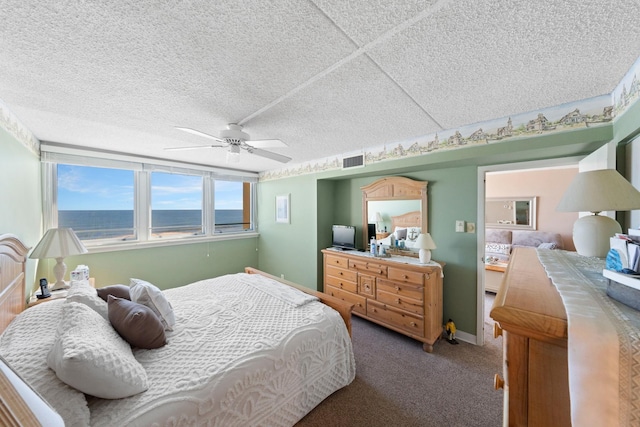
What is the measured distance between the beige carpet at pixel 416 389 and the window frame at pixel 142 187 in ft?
10.4

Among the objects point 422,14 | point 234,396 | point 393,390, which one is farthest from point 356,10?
point 393,390

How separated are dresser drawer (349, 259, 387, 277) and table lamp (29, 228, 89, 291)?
3010 mm

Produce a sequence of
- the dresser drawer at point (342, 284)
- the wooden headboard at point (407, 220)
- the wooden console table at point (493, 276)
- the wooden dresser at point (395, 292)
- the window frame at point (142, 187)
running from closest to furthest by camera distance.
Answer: the wooden dresser at point (395, 292), the window frame at point (142, 187), the wooden headboard at point (407, 220), the dresser drawer at point (342, 284), the wooden console table at point (493, 276)

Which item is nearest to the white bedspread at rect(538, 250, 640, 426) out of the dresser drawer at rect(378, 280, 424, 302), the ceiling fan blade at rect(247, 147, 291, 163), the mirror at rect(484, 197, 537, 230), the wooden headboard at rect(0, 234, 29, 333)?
the dresser drawer at rect(378, 280, 424, 302)

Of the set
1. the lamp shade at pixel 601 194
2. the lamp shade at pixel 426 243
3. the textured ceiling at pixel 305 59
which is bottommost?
the lamp shade at pixel 426 243

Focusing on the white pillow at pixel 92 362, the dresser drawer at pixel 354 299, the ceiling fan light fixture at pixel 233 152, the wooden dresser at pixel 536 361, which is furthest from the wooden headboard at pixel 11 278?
the dresser drawer at pixel 354 299

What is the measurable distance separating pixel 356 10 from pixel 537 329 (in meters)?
1.24

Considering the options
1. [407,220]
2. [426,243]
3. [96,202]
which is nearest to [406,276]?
[426,243]

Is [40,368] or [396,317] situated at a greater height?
[40,368]

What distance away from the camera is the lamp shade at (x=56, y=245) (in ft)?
6.93

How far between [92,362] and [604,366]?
5.39 ft

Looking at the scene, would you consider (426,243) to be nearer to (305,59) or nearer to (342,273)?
(342,273)

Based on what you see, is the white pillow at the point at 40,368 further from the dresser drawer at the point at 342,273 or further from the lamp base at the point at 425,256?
the lamp base at the point at 425,256

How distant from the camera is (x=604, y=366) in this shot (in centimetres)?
45
